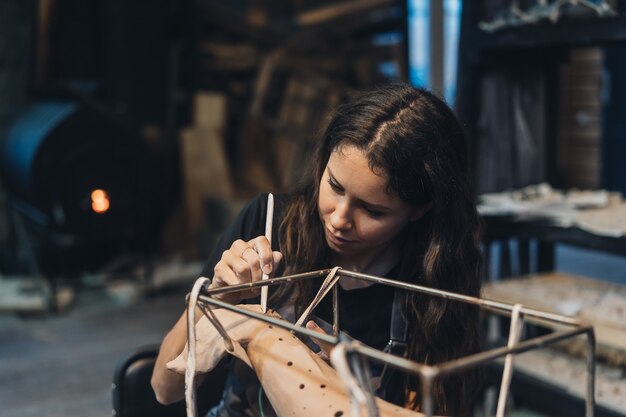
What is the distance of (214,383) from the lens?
1.36 metres

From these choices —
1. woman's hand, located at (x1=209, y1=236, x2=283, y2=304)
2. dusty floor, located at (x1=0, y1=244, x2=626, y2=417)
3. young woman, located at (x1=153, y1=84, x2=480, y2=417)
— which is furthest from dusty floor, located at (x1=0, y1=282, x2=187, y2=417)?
woman's hand, located at (x1=209, y1=236, x2=283, y2=304)

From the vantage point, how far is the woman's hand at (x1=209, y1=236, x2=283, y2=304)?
970mm

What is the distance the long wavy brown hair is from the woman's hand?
0.71ft

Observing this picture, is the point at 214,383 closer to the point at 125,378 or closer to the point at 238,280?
the point at 125,378

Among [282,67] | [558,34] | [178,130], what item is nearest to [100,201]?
[178,130]

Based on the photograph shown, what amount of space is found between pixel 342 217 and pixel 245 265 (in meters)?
0.24

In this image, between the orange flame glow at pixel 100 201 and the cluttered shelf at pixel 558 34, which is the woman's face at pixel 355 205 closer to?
the cluttered shelf at pixel 558 34

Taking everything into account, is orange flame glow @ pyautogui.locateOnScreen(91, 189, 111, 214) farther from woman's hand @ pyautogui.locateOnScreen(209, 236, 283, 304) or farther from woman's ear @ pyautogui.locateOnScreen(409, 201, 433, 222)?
woman's hand @ pyautogui.locateOnScreen(209, 236, 283, 304)

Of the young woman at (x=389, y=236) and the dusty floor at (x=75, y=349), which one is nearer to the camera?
the young woman at (x=389, y=236)

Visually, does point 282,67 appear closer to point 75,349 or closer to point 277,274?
point 75,349

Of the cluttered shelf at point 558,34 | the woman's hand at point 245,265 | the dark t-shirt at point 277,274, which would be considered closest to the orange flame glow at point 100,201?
the cluttered shelf at point 558,34

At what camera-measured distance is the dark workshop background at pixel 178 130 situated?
8.25 ft

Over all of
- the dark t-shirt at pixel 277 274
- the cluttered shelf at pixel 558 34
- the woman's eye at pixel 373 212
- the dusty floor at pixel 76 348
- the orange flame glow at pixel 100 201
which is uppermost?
the cluttered shelf at pixel 558 34

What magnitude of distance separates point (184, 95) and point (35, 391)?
7.98 feet
